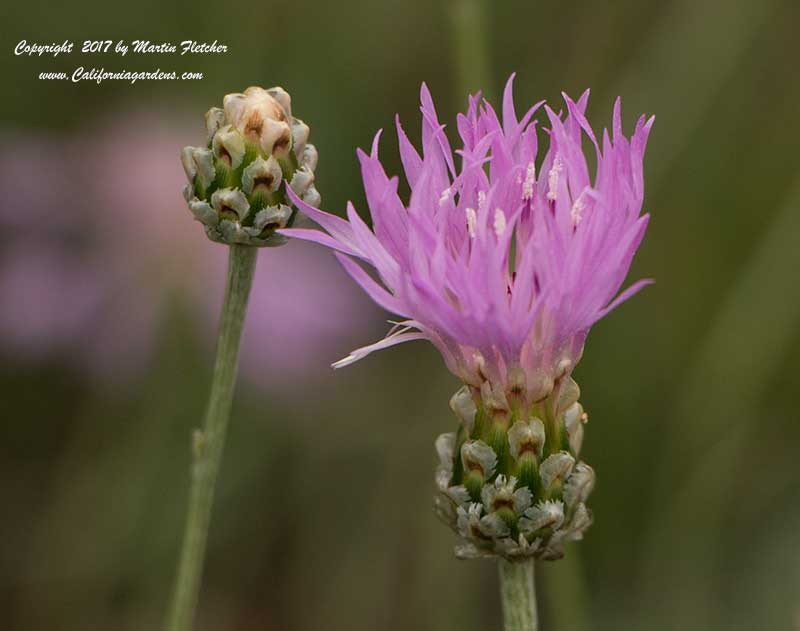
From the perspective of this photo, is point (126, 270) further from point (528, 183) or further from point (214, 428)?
point (528, 183)

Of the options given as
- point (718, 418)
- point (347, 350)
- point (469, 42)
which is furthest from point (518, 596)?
point (347, 350)

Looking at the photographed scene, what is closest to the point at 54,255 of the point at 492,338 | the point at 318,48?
the point at 318,48

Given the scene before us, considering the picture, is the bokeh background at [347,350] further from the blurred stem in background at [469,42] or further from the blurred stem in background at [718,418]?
the blurred stem in background at [469,42]

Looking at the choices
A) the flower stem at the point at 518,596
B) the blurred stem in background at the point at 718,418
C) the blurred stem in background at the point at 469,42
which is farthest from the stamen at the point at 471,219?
the blurred stem in background at the point at 718,418

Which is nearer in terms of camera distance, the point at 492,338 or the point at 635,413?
the point at 492,338

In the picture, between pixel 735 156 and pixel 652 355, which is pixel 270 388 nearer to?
pixel 652 355
